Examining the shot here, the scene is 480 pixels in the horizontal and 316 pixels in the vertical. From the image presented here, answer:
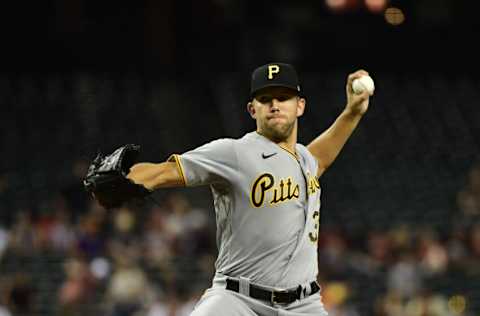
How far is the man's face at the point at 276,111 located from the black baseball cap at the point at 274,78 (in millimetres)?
20

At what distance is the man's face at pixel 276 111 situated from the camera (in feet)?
14.8

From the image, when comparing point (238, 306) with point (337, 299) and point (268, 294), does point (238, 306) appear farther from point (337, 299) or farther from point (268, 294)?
point (337, 299)

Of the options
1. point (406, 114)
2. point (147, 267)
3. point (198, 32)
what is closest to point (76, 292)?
point (147, 267)

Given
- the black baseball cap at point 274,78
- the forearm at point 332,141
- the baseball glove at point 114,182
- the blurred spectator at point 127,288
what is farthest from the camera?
the blurred spectator at point 127,288

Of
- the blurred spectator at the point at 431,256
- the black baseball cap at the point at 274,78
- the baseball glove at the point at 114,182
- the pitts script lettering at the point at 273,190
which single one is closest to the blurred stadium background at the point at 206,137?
the blurred spectator at the point at 431,256

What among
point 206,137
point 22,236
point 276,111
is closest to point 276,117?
point 276,111

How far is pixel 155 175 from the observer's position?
4188mm

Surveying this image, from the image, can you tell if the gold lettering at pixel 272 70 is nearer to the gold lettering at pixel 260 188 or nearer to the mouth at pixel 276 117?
the mouth at pixel 276 117

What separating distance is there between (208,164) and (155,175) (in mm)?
247

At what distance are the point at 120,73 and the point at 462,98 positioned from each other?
6230 millimetres

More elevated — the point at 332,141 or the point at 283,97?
the point at 283,97

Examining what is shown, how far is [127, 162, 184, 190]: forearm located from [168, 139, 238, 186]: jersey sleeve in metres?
0.03

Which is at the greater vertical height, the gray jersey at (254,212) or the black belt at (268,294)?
the gray jersey at (254,212)

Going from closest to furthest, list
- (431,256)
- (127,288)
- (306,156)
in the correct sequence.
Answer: (306,156)
(127,288)
(431,256)
